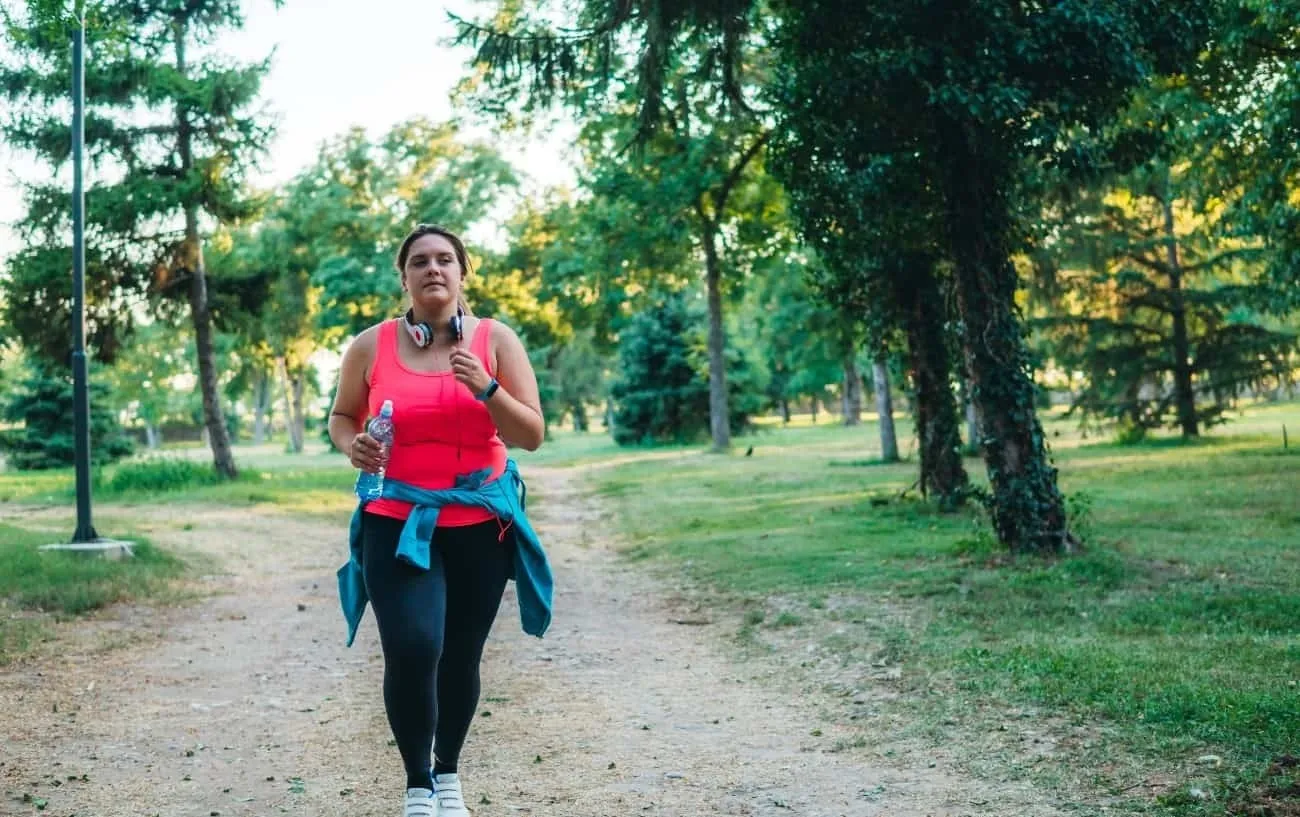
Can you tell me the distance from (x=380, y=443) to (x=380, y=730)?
9.03 ft

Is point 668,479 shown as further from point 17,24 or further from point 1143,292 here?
point 17,24

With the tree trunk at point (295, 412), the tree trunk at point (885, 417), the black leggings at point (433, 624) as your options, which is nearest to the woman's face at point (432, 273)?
A: the black leggings at point (433, 624)

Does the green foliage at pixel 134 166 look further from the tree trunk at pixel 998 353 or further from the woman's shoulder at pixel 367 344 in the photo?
the woman's shoulder at pixel 367 344

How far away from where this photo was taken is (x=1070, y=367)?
31.4m

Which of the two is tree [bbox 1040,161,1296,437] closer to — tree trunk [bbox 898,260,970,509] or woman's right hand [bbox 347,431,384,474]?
tree trunk [bbox 898,260,970,509]

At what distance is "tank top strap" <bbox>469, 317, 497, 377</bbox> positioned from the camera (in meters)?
4.30

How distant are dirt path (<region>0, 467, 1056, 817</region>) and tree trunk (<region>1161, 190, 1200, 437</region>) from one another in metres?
24.4

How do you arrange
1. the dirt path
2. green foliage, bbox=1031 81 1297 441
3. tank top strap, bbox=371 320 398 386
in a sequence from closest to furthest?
tank top strap, bbox=371 320 398 386, the dirt path, green foliage, bbox=1031 81 1297 441

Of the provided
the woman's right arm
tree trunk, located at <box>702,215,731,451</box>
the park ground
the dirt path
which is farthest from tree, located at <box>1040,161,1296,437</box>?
the woman's right arm

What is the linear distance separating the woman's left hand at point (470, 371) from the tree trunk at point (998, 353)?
8.08 metres

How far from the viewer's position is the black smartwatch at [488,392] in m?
4.08

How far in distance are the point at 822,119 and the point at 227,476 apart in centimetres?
1758

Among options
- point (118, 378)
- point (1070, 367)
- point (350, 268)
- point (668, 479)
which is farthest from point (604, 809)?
point (118, 378)

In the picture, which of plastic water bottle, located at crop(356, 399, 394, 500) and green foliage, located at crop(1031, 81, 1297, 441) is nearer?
plastic water bottle, located at crop(356, 399, 394, 500)
